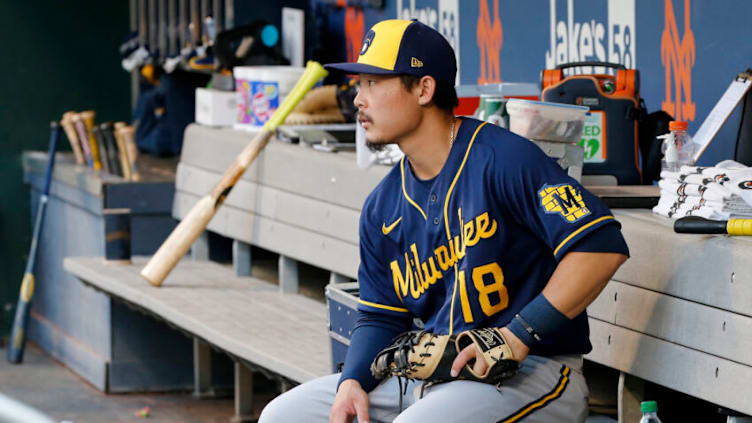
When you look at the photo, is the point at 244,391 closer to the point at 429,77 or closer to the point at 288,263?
the point at 288,263

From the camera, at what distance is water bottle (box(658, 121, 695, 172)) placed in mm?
3377

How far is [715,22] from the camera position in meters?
3.88

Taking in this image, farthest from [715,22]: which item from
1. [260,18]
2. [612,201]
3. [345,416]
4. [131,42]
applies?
[131,42]

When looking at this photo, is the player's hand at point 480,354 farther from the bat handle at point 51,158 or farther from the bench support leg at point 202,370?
the bat handle at point 51,158

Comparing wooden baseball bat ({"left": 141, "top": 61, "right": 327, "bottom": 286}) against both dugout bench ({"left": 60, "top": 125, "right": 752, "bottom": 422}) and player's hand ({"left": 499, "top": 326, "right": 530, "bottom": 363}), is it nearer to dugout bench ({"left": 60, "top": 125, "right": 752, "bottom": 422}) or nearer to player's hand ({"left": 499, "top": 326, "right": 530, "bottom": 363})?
dugout bench ({"left": 60, "top": 125, "right": 752, "bottom": 422})

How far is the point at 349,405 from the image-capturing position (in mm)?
2791

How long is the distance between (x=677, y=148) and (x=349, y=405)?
1187 mm

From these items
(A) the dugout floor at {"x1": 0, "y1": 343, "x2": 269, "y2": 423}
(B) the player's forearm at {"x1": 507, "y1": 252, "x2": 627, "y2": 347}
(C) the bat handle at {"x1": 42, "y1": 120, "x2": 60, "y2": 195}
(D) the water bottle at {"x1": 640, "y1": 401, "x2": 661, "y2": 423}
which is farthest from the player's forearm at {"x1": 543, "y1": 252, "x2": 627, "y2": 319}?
(C) the bat handle at {"x1": 42, "y1": 120, "x2": 60, "y2": 195}

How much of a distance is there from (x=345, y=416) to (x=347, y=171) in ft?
6.25

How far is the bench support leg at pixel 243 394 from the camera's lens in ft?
18.0

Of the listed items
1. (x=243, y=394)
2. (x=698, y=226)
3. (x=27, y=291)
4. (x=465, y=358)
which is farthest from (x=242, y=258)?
(x=465, y=358)

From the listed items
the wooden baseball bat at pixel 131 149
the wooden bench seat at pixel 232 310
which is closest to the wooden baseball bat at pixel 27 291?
the wooden baseball bat at pixel 131 149

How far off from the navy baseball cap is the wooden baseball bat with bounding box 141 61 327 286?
2394mm

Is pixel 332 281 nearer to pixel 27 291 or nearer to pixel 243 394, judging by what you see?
pixel 243 394
